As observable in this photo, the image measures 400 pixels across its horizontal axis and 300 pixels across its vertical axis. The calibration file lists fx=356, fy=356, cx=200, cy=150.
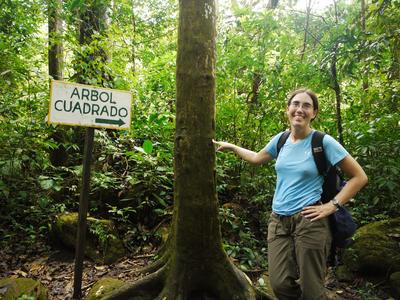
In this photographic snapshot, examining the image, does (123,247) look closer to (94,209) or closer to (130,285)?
(94,209)

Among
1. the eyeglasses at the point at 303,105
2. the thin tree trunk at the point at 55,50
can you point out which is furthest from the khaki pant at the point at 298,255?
the thin tree trunk at the point at 55,50

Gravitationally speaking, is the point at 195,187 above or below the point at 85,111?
below

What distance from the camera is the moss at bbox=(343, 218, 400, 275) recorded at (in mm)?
4836

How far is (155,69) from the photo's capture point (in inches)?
306

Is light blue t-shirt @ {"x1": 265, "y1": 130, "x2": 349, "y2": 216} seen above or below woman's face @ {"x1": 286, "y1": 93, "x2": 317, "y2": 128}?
below

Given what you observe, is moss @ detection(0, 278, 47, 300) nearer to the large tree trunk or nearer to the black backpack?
the large tree trunk

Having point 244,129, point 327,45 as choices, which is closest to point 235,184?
point 244,129

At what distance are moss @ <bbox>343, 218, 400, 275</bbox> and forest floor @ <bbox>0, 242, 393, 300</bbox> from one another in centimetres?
25

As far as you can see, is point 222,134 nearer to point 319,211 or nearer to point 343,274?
point 343,274

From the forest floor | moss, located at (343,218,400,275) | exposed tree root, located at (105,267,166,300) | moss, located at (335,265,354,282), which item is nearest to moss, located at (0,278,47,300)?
the forest floor

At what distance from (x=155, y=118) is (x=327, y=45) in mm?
3251

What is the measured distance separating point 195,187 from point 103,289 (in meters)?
1.54

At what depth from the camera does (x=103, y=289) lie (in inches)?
148

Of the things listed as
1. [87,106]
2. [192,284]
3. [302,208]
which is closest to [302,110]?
[302,208]
